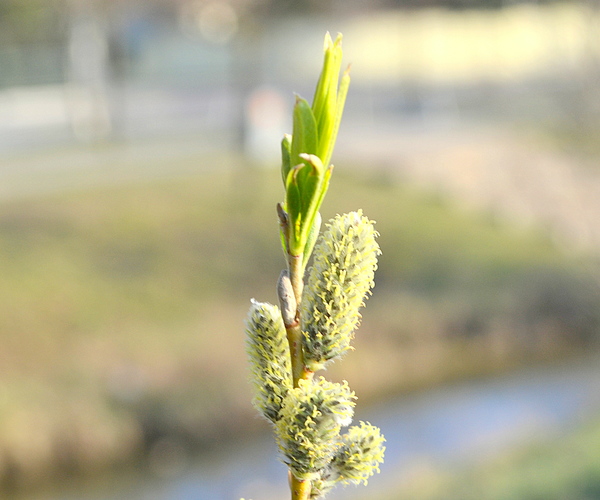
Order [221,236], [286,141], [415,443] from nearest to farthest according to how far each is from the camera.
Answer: [286,141] < [415,443] < [221,236]

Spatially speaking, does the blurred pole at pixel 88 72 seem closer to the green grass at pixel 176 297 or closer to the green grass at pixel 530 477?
the green grass at pixel 176 297

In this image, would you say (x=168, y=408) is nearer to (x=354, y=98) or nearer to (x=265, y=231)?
(x=265, y=231)

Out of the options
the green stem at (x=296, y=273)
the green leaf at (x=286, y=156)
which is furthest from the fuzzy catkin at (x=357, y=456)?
the green leaf at (x=286, y=156)

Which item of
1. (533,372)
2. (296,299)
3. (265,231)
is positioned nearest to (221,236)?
(265,231)

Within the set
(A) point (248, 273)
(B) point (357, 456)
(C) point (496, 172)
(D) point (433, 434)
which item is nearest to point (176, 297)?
(A) point (248, 273)

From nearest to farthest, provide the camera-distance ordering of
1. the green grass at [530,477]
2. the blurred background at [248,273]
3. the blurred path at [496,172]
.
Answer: the green grass at [530,477] < the blurred background at [248,273] < the blurred path at [496,172]

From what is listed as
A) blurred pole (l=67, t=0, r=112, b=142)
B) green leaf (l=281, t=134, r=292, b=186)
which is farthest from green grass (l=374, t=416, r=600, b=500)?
blurred pole (l=67, t=0, r=112, b=142)
